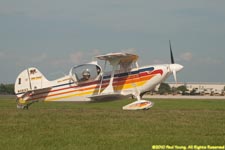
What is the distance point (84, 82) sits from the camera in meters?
19.7

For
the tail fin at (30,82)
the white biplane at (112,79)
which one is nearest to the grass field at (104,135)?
the white biplane at (112,79)

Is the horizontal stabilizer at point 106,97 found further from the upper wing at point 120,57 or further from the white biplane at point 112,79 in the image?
the upper wing at point 120,57

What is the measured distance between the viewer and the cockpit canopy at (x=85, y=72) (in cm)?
1933

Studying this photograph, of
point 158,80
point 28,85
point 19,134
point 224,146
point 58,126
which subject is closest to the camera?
point 224,146

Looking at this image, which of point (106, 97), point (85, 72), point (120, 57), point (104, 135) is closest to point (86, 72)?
point (85, 72)

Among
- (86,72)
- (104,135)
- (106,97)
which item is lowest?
(106,97)

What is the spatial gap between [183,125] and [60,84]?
10.3 m

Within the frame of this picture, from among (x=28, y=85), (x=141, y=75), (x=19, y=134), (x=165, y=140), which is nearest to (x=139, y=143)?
(x=165, y=140)

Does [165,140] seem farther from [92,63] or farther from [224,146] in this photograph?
[92,63]

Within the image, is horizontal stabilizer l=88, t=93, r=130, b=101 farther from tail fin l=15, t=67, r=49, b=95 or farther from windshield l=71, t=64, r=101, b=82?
tail fin l=15, t=67, r=49, b=95

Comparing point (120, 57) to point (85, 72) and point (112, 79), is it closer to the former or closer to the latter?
point (112, 79)

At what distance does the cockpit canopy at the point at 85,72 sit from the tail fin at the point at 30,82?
1.84 metres

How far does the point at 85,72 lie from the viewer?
19406 mm

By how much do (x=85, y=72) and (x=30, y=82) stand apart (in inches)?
128
